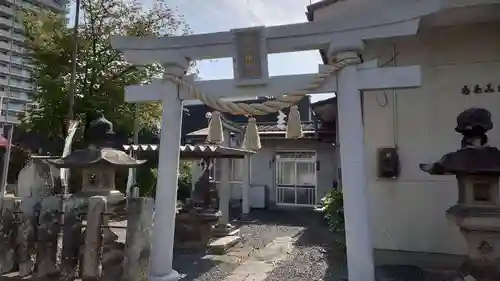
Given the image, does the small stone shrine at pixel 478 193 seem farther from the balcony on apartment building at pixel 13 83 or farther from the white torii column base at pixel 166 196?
the balcony on apartment building at pixel 13 83

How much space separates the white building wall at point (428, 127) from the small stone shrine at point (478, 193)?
5.52 ft

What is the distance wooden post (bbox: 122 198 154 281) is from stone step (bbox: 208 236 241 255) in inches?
135

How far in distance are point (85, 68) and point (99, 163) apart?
11000mm

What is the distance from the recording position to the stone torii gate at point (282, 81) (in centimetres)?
449

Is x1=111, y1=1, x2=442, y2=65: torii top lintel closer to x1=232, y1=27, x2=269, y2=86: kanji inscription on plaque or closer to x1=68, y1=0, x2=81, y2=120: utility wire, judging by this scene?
x1=232, y1=27, x2=269, y2=86: kanji inscription on plaque

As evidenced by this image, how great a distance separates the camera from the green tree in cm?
1459

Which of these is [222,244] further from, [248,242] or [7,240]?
[7,240]

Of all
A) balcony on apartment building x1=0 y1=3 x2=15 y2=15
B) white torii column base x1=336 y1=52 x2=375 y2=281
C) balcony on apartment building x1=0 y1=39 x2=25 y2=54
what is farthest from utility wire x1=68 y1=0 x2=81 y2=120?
balcony on apartment building x1=0 y1=3 x2=15 y2=15

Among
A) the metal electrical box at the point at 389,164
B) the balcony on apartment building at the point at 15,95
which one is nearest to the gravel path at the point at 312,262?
the metal electrical box at the point at 389,164

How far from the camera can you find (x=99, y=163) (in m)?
5.65

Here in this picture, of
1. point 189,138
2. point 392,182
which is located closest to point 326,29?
point 392,182

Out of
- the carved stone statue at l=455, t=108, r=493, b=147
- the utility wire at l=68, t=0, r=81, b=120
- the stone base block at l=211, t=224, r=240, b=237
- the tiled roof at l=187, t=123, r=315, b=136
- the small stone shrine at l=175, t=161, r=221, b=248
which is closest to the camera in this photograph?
the carved stone statue at l=455, t=108, r=493, b=147

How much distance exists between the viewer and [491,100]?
5.62 meters

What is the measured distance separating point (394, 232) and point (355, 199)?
2038mm
